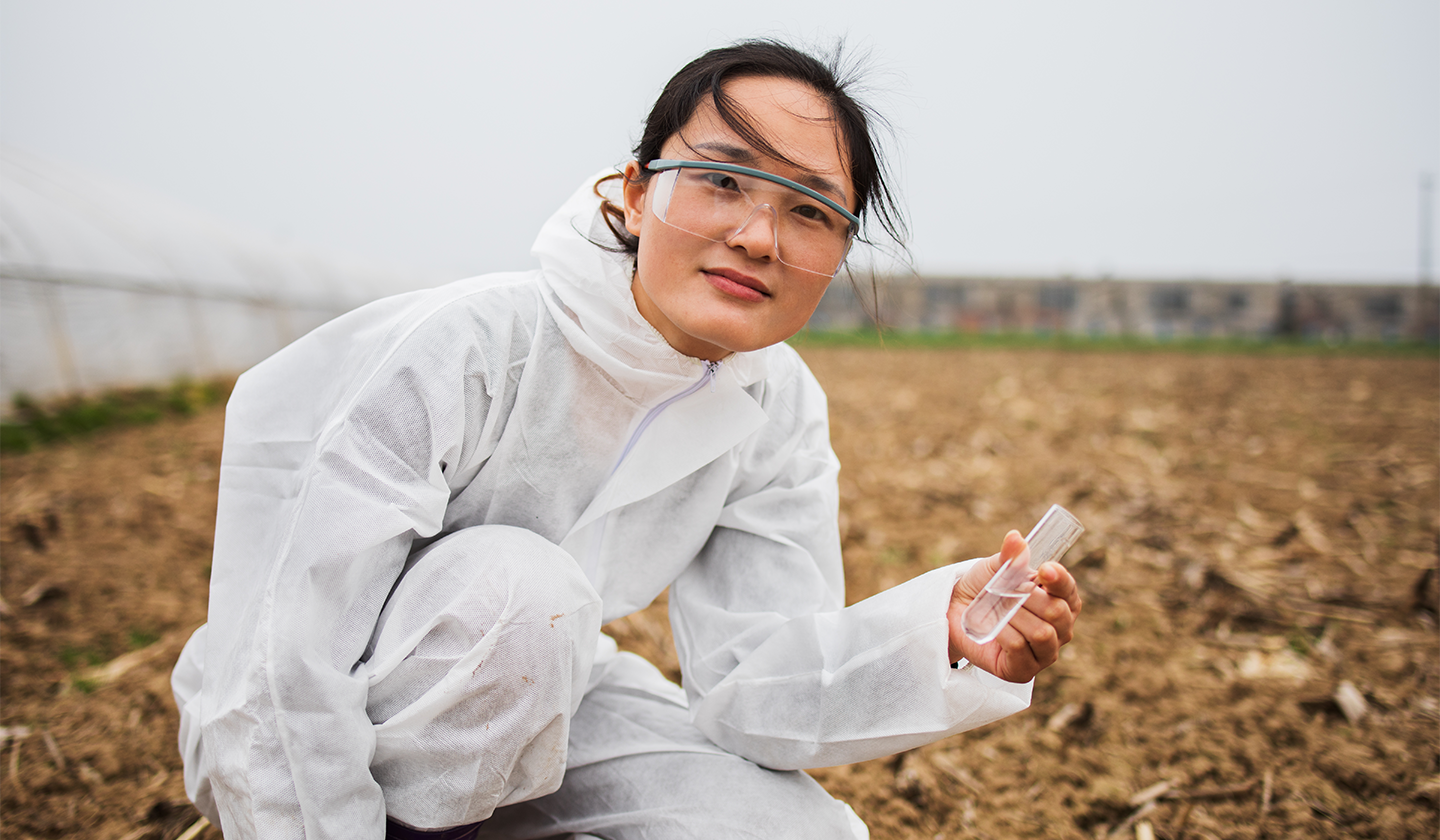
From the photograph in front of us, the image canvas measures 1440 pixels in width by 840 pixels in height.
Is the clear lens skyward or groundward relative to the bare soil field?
skyward

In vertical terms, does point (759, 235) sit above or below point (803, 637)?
above

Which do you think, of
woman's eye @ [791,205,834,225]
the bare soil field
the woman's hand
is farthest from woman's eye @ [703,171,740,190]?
the bare soil field

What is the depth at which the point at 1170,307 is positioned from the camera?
31.8 meters

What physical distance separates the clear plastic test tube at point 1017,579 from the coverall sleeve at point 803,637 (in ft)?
0.16

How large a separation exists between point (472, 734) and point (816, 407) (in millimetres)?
849

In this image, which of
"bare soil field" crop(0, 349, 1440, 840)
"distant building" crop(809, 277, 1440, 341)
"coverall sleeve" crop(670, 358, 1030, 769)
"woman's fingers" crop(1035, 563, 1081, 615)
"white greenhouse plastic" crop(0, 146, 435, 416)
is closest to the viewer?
"woman's fingers" crop(1035, 563, 1081, 615)

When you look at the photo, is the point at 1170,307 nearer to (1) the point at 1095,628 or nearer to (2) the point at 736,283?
(1) the point at 1095,628

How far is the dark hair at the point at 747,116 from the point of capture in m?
1.27

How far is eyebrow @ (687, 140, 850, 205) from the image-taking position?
4.08ft

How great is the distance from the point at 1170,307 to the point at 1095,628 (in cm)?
3373

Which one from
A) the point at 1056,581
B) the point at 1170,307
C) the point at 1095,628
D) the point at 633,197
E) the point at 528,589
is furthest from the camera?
the point at 1170,307

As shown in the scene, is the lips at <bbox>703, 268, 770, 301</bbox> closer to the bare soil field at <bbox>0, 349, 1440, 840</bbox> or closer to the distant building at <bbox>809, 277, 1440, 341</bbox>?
the bare soil field at <bbox>0, 349, 1440, 840</bbox>

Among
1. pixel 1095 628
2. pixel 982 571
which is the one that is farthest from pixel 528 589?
pixel 1095 628

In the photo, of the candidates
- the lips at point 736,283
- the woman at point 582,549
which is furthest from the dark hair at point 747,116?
the lips at point 736,283
